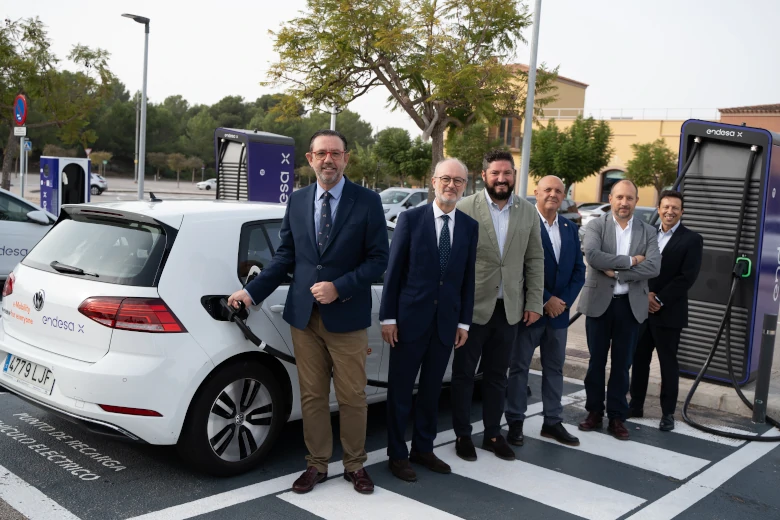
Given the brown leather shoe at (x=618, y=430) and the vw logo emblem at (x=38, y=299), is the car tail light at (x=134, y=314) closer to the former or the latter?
the vw logo emblem at (x=38, y=299)

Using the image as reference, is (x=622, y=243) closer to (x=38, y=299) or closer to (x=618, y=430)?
(x=618, y=430)

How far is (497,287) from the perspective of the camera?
4844 mm

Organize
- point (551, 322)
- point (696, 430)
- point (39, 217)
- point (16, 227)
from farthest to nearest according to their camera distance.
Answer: point (16, 227) → point (39, 217) → point (696, 430) → point (551, 322)

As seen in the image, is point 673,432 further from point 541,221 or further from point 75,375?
point 75,375

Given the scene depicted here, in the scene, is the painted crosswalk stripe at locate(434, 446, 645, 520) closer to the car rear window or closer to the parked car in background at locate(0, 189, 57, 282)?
the car rear window

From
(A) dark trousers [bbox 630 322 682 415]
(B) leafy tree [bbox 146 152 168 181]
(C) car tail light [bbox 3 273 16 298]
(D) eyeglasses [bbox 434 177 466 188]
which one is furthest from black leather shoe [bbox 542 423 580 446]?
(B) leafy tree [bbox 146 152 168 181]

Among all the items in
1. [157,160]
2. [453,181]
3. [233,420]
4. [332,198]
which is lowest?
[233,420]

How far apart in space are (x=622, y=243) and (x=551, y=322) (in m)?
0.85

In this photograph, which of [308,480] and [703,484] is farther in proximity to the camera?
[703,484]

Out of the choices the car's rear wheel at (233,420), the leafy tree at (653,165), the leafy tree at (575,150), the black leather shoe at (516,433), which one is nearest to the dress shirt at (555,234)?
the black leather shoe at (516,433)

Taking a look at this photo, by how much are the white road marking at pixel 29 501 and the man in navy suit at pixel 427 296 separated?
1.82m

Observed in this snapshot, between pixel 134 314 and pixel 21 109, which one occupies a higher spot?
pixel 21 109

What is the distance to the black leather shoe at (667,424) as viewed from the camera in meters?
5.89

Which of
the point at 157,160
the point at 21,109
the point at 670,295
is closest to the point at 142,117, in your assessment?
the point at 21,109
